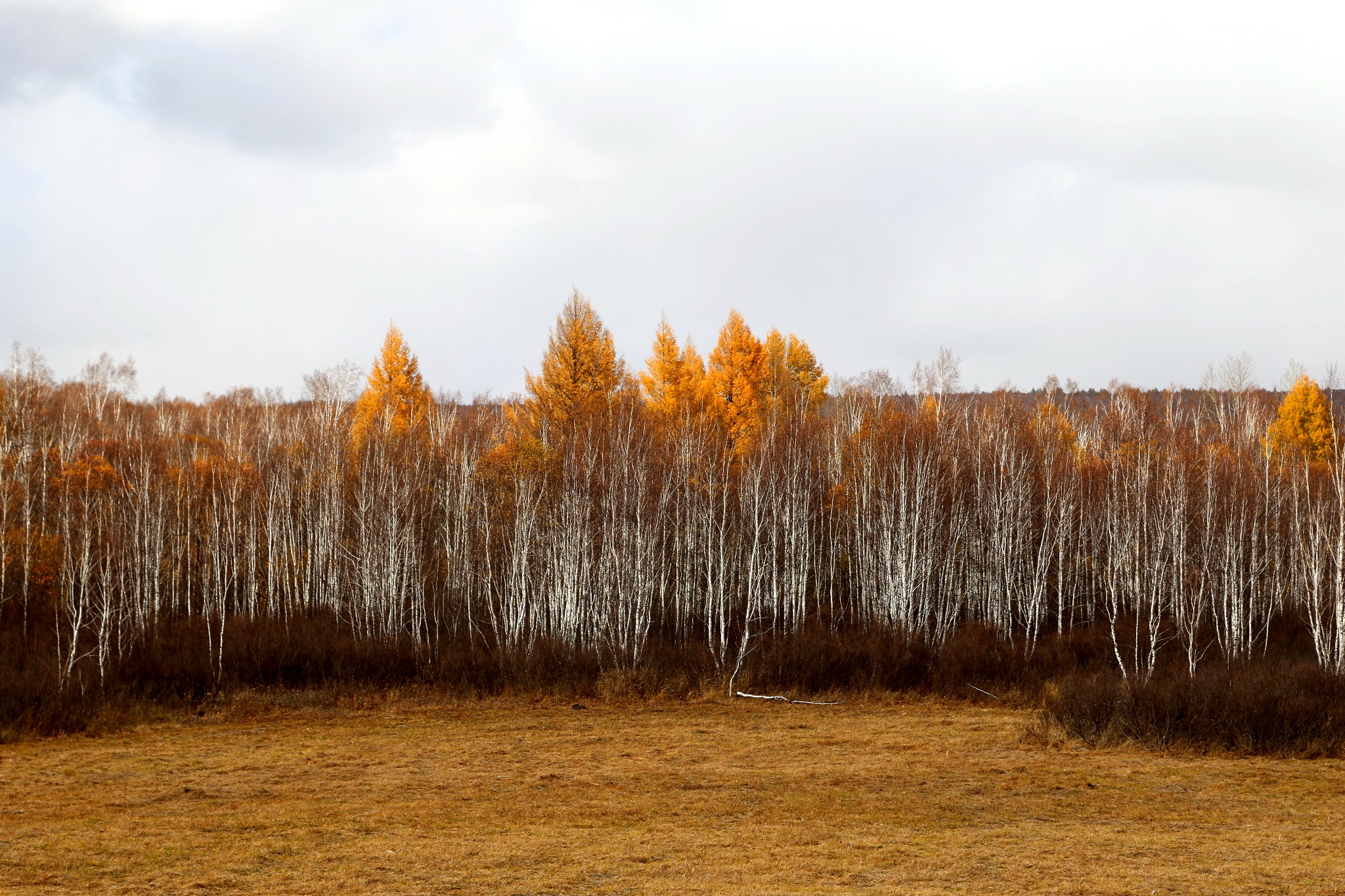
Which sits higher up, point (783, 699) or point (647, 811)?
point (647, 811)

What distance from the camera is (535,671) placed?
73.7 feet

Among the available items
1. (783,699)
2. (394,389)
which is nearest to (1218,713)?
(783,699)

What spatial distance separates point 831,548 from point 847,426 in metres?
6.58

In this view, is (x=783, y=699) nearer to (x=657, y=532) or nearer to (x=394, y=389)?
(x=657, y=532)

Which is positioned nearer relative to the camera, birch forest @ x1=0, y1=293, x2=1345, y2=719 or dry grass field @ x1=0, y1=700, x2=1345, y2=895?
dry grass field @ x1=0, y1=700, x2=1345, y2=895

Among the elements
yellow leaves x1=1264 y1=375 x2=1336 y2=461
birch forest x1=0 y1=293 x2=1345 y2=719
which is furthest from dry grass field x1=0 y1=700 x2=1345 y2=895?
yellow leaves x1=1264 y1=375 x2=1336 y2=461

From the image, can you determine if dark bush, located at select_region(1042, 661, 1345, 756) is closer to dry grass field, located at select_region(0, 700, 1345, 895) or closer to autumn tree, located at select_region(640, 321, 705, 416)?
dry grass field, located at select_region(0, 700, 1345, 895)

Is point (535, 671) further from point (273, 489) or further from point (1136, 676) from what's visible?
point (273, 489)

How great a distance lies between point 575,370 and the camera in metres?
32.6

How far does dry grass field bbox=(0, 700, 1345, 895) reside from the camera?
944cm

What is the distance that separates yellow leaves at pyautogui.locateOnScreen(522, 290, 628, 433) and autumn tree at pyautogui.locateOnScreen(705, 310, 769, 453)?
20.4 ft

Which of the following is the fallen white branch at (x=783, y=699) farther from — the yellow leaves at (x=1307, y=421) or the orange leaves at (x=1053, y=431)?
the yellow leaves at (x=1307, y=421)

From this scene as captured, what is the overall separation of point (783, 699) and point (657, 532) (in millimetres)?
6410

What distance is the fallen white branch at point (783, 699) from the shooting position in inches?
866
